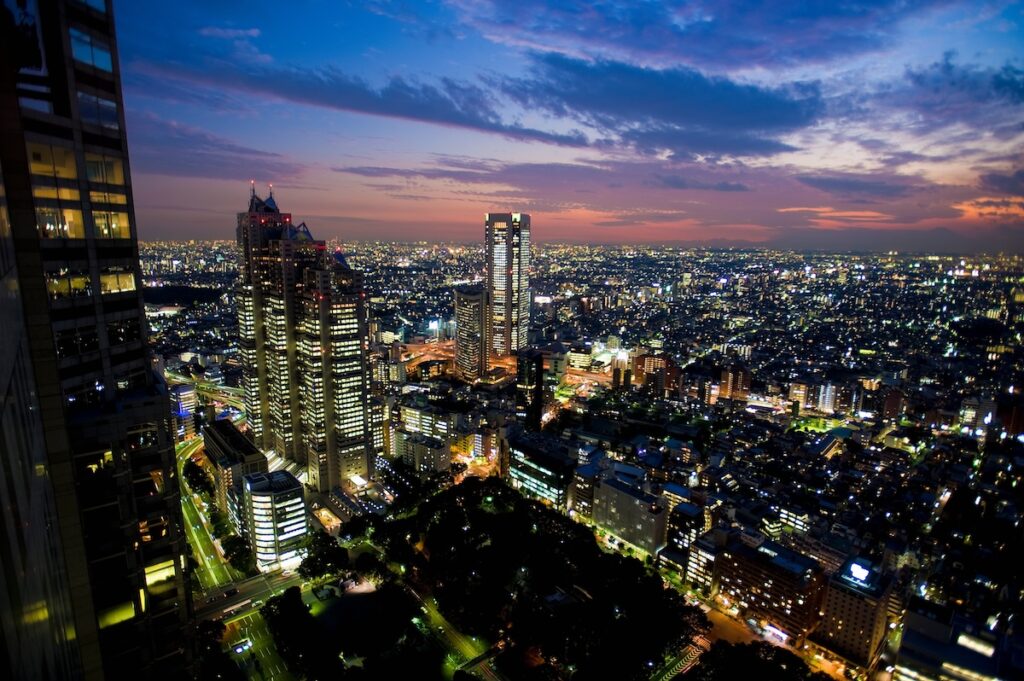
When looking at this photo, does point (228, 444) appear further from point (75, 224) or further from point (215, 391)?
point (75, 224)

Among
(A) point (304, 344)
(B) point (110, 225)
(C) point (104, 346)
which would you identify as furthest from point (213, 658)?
(A) point (304, 344)

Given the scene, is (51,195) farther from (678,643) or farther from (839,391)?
(839,391)

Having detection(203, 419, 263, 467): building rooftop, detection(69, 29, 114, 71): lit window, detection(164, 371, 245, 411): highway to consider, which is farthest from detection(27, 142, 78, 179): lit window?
detection(164, 371, 245, 411): highway

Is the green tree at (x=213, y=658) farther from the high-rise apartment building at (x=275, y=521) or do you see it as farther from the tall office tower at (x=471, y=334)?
the tall office tower at (x=471, y=334)

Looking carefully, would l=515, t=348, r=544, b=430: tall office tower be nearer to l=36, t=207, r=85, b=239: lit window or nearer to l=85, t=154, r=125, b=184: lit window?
l=85, t=154, r=125, b=184: lit window

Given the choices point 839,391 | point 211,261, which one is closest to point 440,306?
point 211,261

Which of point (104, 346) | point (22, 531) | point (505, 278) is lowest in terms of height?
point (505, 278)
